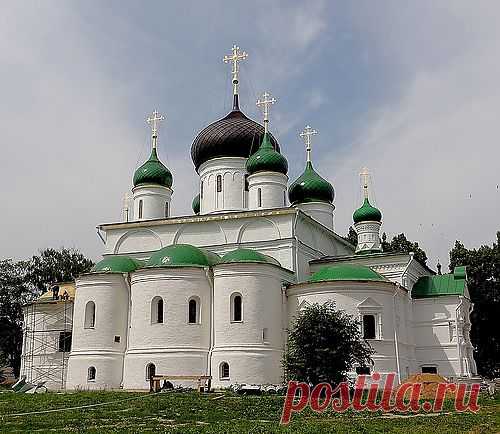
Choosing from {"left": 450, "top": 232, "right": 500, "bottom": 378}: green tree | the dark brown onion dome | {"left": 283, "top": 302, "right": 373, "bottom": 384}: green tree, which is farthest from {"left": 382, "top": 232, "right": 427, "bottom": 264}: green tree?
{"left": 283, "top": 302, "right": 373, "bottom": 384}: green tree

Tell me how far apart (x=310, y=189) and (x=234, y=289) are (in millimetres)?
10833

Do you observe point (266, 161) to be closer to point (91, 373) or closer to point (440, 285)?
point (440, 285)

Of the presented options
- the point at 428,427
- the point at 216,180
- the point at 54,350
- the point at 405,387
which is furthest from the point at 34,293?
the point at 428,427

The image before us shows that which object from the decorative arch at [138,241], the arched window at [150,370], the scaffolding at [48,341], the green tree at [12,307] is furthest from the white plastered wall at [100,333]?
the green tree at [12,307]

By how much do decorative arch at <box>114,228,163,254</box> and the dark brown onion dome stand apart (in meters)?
4.60

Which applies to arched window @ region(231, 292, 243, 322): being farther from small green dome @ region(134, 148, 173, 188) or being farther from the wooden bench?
small green dome @ region(134, 148, 173, 188)

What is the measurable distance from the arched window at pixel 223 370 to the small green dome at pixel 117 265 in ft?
18.2

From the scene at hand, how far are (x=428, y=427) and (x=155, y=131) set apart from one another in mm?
25108

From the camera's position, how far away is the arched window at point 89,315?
25.6m

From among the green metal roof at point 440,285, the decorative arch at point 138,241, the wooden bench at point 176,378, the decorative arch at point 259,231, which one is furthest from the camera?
the decorative arch at point 138,241

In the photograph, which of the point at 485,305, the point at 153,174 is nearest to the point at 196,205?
the point at 153,174

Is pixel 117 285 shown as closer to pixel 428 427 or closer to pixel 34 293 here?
pixel 428 427

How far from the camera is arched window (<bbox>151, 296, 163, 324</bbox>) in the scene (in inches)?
964

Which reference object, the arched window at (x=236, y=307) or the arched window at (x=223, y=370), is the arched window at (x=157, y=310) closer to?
the arched window at (x=236, y=307)
